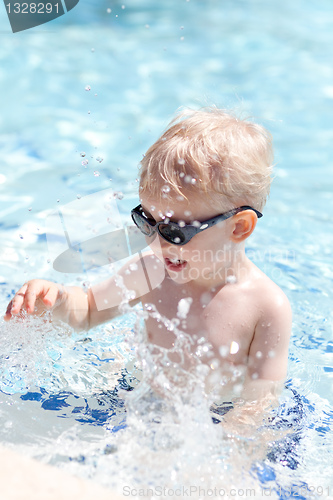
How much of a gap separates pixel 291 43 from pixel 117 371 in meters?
4.21

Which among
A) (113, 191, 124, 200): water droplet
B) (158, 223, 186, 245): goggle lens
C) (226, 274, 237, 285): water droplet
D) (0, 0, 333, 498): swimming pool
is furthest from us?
(113, 191, 124, 200): water droplet

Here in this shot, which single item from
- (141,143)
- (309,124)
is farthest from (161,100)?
(309,124)

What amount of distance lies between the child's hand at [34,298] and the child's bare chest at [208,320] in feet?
1.07

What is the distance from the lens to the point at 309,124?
447 cm

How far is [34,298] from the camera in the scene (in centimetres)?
172

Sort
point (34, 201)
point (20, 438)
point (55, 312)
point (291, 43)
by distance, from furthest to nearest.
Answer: point (291, 43) → point (34, 201) → point (55, 312) → point (20, 438)

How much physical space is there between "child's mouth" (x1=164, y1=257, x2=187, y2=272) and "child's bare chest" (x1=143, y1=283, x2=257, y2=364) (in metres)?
0.11

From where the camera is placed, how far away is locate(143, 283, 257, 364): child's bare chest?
1.81m

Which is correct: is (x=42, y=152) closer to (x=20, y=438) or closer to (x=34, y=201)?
(x=34, y=201)

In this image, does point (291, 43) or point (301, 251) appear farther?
point (291, 43)

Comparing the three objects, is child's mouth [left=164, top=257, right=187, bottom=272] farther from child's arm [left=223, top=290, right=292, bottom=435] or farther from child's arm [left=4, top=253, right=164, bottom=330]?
child's arm [left=223, top=290, right=292, bottom=435]

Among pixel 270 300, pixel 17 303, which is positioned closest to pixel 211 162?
pixel 270 300

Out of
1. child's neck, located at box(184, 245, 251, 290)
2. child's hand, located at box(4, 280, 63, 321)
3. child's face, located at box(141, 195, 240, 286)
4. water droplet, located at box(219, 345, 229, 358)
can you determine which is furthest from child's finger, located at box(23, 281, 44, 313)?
water droplet, located at box(219, 345, 229, 358)

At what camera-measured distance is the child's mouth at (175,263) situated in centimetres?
177
